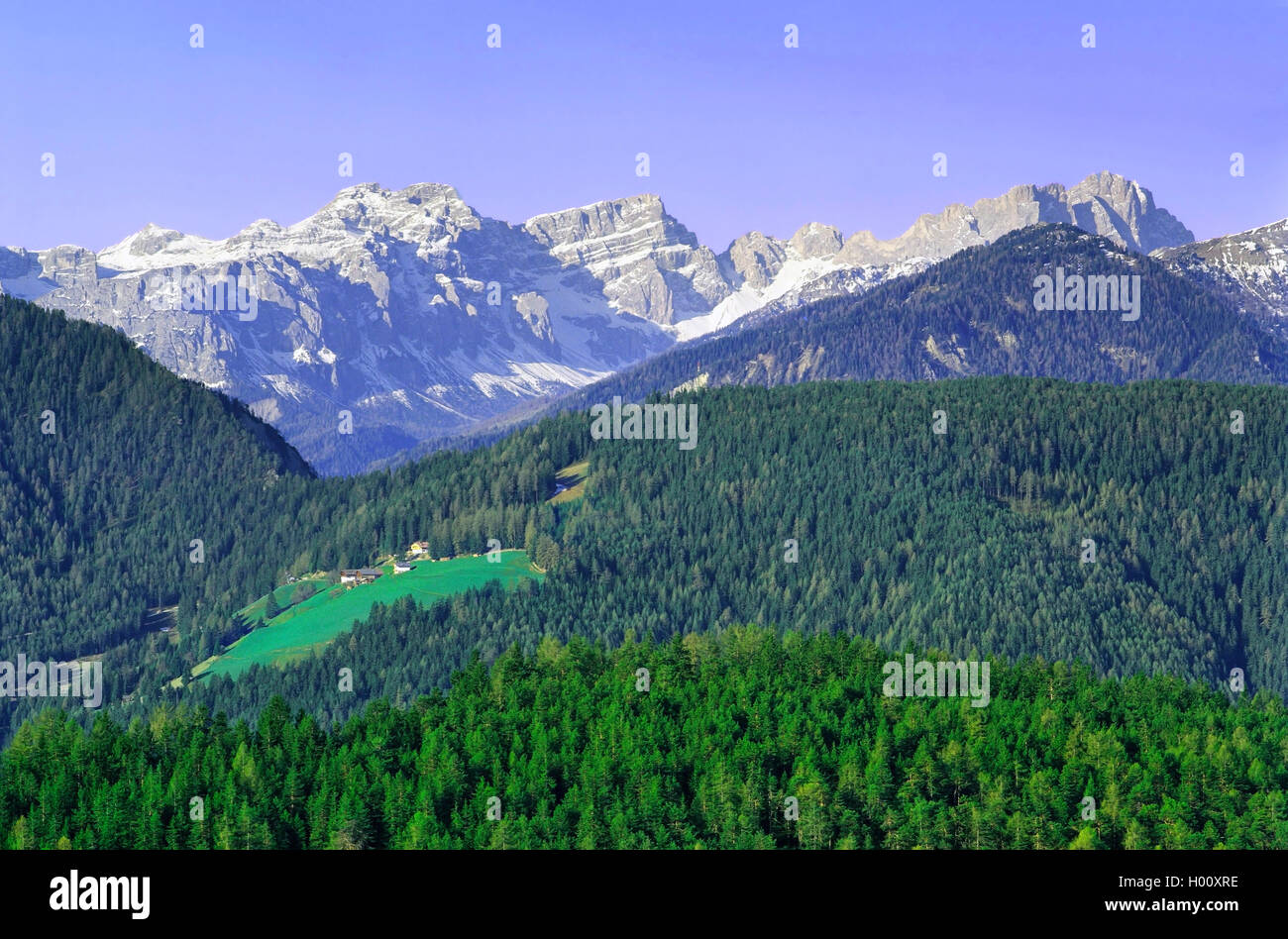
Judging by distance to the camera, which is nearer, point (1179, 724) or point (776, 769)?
point (776, 769)
